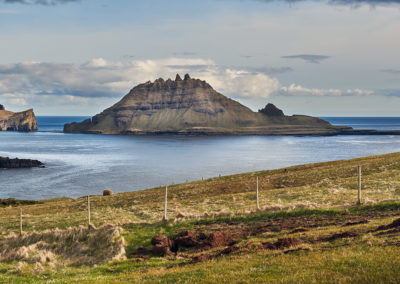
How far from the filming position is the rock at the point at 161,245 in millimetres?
20859

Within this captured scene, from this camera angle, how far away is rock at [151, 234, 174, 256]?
68.4ft

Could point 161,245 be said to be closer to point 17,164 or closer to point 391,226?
point 391,226

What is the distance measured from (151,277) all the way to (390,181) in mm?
34593

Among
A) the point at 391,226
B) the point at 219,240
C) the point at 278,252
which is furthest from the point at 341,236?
the point at 219,240

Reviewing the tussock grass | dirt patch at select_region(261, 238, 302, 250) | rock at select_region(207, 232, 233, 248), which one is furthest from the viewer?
the tussock grass

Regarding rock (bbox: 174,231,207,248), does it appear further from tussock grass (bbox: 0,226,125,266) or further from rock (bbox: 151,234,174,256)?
tussock grass (bbox: 0,226,125,266)

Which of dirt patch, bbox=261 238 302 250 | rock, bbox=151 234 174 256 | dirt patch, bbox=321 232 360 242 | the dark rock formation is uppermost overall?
dirt patch, bbox=321 232 360 242

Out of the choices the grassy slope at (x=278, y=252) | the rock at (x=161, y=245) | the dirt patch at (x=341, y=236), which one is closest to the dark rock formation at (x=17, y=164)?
the grassy slope at (x=278, y=252)

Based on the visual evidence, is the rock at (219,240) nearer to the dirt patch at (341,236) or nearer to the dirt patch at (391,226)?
the dirt patch at (341,236)

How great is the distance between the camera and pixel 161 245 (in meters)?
21.4

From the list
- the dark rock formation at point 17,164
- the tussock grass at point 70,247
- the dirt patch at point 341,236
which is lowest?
the dark rock formation at point 17,164

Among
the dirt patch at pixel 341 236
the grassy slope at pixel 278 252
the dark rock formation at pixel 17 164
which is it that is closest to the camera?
the grassy slope at pixel 278 252

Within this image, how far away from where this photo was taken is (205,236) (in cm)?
2244

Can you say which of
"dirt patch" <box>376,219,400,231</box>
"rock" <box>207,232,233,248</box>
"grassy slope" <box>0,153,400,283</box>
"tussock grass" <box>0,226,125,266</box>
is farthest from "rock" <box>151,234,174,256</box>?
"dirt patch" <box>376,219,400,231</box>
